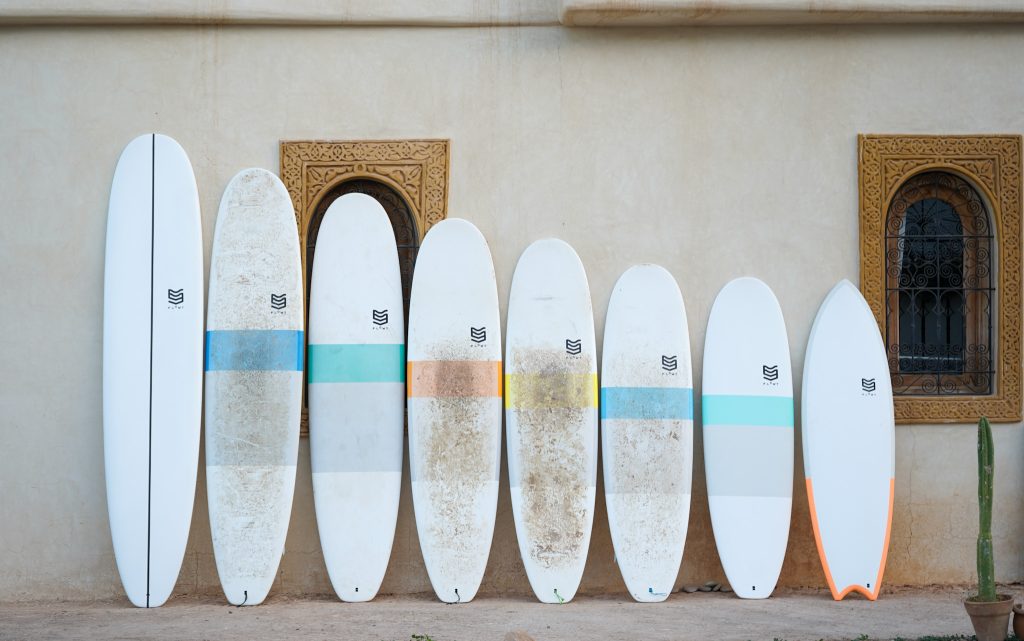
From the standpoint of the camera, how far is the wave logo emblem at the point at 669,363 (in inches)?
199

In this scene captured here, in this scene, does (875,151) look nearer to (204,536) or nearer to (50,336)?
(204,536)

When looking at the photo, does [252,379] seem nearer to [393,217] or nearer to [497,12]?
[393,217]

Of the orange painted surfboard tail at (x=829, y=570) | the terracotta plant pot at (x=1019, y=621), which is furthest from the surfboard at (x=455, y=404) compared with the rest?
the terracotta plant pot at (x=1019, y=621)

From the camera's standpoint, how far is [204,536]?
5027 mm

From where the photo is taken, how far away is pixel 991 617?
383cm

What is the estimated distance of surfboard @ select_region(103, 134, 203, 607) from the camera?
4859 mm

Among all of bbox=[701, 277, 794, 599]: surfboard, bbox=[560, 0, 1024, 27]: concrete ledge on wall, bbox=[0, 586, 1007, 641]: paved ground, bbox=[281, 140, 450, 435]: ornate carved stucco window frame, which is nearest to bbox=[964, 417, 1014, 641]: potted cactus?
bbox=[0, 586, 1007, 641]: paved ground

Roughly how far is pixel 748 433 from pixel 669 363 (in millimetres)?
458

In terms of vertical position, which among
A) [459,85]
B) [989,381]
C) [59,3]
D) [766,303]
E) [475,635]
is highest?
[59,3]

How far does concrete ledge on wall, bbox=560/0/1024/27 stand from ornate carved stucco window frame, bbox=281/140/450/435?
2.86 feet

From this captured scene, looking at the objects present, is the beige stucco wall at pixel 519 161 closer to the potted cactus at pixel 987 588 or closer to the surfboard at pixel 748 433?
the surfboard at pixel 748 433

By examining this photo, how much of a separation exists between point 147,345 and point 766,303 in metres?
2.71

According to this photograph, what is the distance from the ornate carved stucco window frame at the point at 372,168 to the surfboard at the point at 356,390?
0.38 feet

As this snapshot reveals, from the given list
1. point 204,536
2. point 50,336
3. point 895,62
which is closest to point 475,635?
point 204,536
